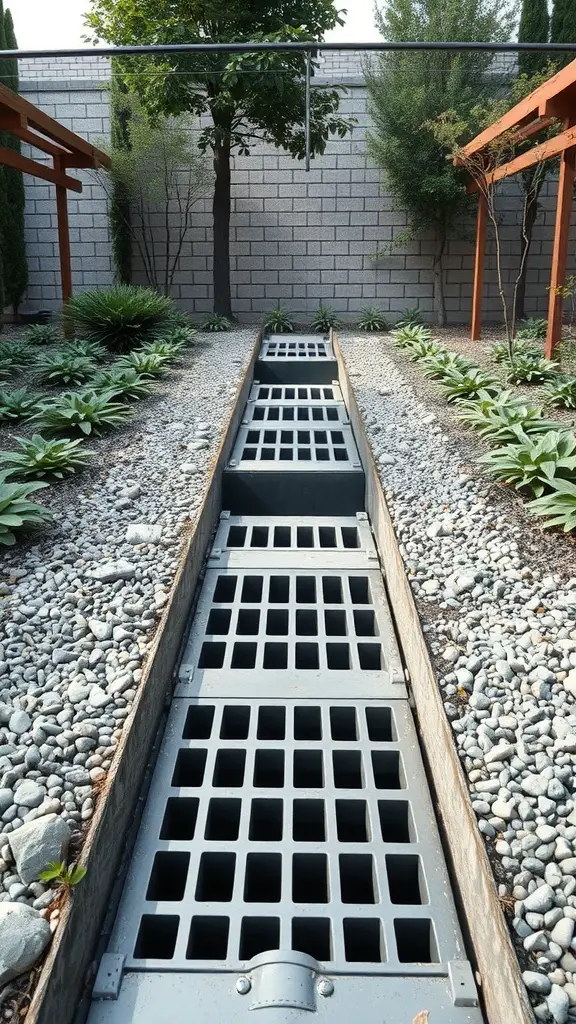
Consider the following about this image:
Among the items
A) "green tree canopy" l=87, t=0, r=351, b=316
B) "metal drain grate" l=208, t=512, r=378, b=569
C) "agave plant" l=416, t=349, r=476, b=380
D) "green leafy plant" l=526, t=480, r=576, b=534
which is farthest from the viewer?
"green tree canopy" l=87, t=0, r=351, b=316

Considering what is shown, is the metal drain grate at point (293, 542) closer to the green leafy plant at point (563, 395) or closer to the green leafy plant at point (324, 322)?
the green leafy plant at point (563, 395)

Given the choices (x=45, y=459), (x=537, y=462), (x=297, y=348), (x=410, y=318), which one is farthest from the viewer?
(x=410, y=318)

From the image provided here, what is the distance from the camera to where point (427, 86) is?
914cm

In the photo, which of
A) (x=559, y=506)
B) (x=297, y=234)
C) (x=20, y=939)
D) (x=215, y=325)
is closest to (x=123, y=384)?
(x=559, y=506)

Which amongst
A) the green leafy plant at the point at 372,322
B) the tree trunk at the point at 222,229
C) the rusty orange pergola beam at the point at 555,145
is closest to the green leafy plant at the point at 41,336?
the tree trunk at the point at 222,229

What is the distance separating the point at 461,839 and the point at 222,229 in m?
9.37

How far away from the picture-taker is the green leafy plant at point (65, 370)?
6145 millimetres

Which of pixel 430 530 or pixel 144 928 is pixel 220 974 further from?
pixel 430 530

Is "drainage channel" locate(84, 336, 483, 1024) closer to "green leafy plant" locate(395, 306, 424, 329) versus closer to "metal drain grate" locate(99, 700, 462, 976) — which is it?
"metal drain grate" locate(99, 700, 462, 976)

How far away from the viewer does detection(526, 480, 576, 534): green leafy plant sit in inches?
118

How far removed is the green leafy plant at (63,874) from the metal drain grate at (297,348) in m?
6.56

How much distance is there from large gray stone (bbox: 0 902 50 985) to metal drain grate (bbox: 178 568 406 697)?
1075mm

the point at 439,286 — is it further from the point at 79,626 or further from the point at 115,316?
the point at 79,626

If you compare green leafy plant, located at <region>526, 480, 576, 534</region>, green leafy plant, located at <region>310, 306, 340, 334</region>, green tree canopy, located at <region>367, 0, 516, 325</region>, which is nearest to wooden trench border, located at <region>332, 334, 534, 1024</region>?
green leafy plant, located at <region>526, 480, 576, 534</region>
